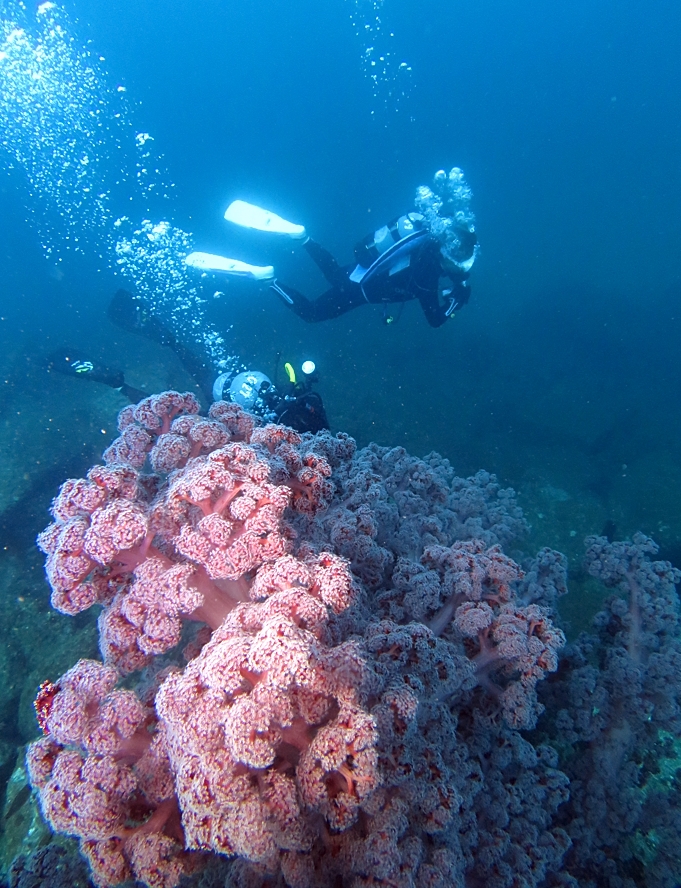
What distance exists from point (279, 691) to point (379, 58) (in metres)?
109

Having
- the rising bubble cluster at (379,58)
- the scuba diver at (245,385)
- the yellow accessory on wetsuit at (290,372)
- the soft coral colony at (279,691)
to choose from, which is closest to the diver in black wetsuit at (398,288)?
the scuba diver at (245,385)

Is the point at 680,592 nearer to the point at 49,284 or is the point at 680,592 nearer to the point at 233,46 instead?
the point at 49,284

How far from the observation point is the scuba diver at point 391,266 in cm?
1020

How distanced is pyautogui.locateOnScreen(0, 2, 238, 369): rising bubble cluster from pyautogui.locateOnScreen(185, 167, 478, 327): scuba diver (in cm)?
597

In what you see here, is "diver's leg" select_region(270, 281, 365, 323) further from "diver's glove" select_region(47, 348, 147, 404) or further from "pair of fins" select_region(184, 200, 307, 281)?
"diver's glove" select_region(47, 348, 147, 404)

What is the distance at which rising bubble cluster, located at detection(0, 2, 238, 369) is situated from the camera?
28109 mm

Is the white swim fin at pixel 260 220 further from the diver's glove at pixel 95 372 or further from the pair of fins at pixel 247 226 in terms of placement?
the diver's glove at pixel 95 372

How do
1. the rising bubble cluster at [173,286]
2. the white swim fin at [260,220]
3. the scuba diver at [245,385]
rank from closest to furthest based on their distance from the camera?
the scuba diver at [245,385] → the white swim fin at [260,220] → the rising bubble cluster at [173,286]

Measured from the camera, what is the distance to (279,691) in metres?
1.92

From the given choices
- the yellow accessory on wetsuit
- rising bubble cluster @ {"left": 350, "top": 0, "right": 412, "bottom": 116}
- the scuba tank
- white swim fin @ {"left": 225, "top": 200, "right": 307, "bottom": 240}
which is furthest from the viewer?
rising bubble cluster @ {"left": 350, "top": 0, "right": 412, "bottom": 116}

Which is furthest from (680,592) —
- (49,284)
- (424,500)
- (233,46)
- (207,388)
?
(233,46)

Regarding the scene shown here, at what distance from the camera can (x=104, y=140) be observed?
212 ft

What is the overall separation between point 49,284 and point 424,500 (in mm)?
59410

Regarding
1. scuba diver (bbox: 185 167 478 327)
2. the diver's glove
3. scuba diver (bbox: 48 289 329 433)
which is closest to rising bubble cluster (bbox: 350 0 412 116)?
scuba diver (bbox: 185 167 478 327)
